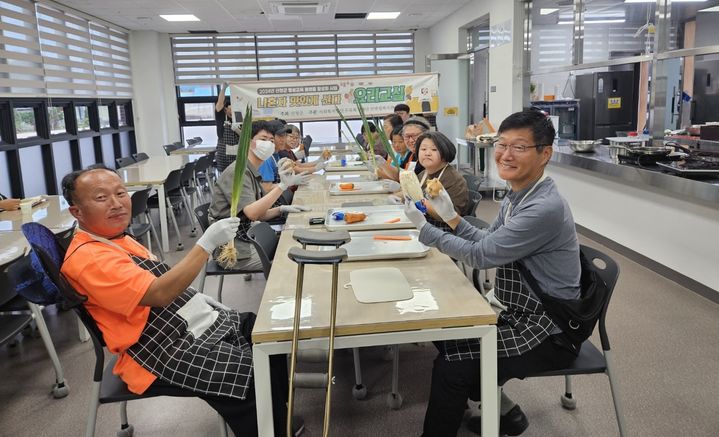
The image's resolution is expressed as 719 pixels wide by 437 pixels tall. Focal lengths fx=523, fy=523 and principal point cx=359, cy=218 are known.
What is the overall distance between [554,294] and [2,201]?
11.2ft

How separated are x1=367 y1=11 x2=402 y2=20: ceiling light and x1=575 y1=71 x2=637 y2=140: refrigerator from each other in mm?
3678

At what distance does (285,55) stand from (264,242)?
8.65 metres

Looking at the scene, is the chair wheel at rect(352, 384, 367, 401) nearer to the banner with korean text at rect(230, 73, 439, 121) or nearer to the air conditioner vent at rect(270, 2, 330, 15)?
the banner with korean text at rect(230, 73, 439, 121)

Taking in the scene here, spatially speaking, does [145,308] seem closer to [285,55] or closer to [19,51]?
[19,51]

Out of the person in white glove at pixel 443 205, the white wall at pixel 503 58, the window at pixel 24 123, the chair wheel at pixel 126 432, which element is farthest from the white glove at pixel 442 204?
the window at pixel 24 123

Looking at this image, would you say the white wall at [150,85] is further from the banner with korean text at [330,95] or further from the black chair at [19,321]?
the black chair at [19,321]

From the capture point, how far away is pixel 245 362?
163 cm

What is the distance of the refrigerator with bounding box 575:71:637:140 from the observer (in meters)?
5.82

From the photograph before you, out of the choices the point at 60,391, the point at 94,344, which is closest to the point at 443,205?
the point at 94,344

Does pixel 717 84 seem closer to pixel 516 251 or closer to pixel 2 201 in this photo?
pixel 516 251

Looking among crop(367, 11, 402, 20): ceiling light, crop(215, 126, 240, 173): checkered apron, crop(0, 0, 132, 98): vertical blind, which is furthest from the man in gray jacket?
crop(367, 11, 402, 20): ceiling light

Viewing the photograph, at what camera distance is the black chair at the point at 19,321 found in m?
2.14

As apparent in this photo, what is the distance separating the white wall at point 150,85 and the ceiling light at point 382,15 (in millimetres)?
3939

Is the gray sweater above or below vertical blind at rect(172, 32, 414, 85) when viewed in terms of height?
below
